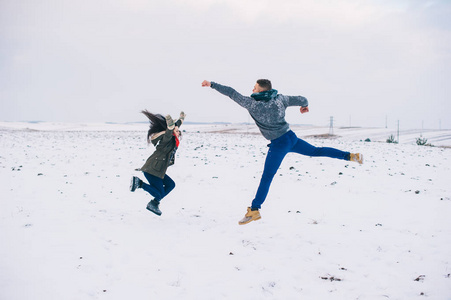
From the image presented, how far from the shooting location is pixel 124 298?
3.54 metres

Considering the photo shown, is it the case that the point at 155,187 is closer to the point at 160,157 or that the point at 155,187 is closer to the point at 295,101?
the point at 160,157

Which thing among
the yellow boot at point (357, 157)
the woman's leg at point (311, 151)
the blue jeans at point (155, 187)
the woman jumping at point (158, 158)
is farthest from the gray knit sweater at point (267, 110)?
the blue jeans at point (155, 187)

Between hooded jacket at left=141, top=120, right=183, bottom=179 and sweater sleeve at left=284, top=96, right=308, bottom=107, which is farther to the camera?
hooded jacket at left=141, top=120, right=183, bottom=179

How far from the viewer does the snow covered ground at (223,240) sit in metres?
3.81

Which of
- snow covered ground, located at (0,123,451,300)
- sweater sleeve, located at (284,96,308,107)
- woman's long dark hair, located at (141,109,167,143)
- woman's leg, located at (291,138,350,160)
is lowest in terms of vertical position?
snow covered ground, located at (0,123,451,300)

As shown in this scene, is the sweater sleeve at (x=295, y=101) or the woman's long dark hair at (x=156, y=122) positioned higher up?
the sweater sleeve at (x=295, y=101)

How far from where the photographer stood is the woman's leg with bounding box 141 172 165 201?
626cm

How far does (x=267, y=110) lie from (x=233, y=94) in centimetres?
66

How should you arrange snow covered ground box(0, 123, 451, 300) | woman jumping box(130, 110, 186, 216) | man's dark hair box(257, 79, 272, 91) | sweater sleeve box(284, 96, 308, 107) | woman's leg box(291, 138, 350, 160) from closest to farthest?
1. snow covered ground box(0, 123, 451, 300)
2. man's dark hair box(257, 79, 272, 91)
3. sweater sleeve box(284, 96, 308, 107)
4. woman's leg box(291, 138, 350, 160)
5. woman jumping box(130, 110, 186, 216)

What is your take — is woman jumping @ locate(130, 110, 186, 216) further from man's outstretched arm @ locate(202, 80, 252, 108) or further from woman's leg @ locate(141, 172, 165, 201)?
man's outstretched arm @ locate(202, 80, 252, 108)

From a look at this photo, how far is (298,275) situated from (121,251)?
2571mm

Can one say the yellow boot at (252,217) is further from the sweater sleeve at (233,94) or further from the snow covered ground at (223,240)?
the sweater sleeve at (233,94)

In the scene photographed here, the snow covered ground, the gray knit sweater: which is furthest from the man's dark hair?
the snow covered ground

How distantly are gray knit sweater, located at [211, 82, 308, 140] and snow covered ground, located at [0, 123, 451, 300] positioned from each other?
5.99ft
